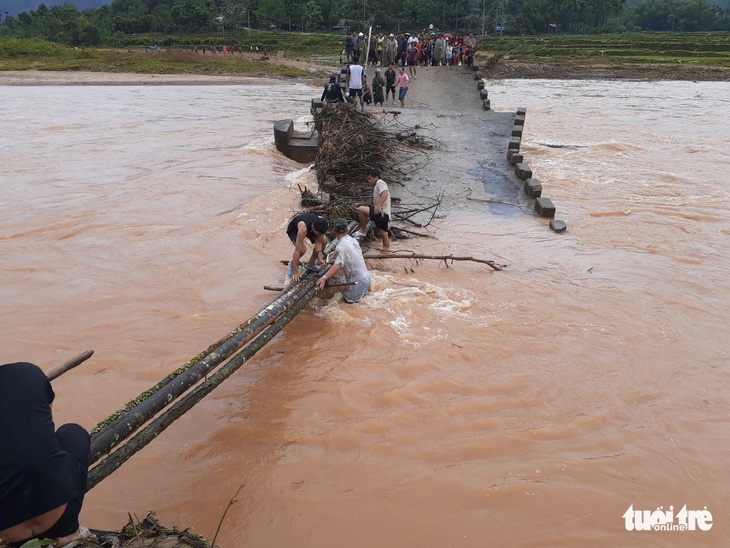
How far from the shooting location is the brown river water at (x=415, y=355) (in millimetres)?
4020

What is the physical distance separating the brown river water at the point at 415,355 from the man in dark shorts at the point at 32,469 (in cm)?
121

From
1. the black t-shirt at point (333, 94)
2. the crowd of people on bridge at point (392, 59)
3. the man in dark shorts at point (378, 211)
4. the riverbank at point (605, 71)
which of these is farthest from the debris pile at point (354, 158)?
the riverbank at point (605, 71)

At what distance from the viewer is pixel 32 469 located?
8.63 feet

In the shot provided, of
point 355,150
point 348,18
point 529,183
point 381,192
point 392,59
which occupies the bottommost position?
point 529,183

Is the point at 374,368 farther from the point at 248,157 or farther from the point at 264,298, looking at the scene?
the point at 248,157

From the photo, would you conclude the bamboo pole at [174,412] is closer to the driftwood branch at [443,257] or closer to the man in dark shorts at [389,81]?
the driftwood branch at [443,257]

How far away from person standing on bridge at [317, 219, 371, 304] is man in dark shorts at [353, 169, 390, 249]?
4.97ft

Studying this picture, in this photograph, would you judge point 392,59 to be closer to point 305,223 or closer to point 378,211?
point 378,211

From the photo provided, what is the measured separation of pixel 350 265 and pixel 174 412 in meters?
3.19

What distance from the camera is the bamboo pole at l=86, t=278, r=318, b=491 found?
332 cm

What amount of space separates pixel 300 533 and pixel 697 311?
543cm

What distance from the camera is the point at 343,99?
1496 cm

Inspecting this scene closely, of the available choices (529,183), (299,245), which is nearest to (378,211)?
(299,245)

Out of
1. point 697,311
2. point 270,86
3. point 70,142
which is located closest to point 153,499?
point 697,311
